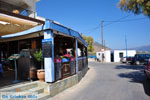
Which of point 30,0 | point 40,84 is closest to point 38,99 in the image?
point 40,84

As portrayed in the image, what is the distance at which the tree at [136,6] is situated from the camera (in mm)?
8415

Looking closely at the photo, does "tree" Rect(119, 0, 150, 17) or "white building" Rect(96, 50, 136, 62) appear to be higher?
"tree" Rect(119, 0, 150, 17)

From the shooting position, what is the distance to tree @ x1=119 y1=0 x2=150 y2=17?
841cm

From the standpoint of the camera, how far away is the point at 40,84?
5.10 metres

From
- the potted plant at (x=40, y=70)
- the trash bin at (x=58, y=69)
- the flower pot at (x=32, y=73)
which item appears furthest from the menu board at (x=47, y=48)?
the flower pot at (x=32, y=73)

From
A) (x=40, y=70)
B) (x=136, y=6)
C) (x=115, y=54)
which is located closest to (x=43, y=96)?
(x=40, y=70)

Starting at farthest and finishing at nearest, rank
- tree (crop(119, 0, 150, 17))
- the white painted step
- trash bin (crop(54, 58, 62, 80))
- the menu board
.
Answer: tree (crop(119, 0, 150, 17))
trash bin (crop(54, 58, 62, 80))
the menu board
the white painted step

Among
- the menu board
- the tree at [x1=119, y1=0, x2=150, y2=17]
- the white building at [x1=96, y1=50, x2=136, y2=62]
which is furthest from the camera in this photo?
the white building at [x1=96, y1=50, x2=136, y2=62]

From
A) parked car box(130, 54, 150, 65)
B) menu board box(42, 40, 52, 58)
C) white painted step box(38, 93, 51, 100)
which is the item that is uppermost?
menu board box(42, 40, 52, 58)

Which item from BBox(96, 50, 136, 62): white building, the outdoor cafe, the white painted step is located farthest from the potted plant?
BBox(96, 50, 136, 62): white building

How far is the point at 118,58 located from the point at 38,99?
24425mm

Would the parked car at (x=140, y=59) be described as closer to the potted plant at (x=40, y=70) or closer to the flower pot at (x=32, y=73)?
the potted plant at (x=40, y=70)

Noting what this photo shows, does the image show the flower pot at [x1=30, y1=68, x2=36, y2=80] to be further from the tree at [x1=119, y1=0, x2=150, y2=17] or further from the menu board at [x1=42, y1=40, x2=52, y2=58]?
the tree at [x1=119, y1=0, x2=150, y2=17]

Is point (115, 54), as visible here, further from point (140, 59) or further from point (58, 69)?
point (58, 69)
